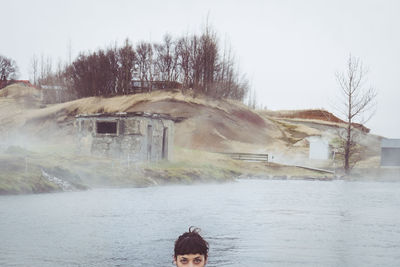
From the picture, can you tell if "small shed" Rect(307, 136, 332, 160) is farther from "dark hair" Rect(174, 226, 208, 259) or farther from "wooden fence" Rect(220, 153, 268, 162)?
"dark hair" Rect(174, 226, 208, 259)

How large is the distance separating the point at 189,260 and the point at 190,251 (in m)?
0.06

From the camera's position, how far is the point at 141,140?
23500mm

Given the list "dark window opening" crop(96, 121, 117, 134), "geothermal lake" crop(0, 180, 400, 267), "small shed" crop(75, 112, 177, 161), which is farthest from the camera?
"dark window opening" crop(96, 121, 117, 134)

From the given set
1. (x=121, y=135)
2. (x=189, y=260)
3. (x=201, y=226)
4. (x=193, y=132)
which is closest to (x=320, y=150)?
(x=193, y=132)

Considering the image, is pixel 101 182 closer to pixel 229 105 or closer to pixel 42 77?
pixel 229 105

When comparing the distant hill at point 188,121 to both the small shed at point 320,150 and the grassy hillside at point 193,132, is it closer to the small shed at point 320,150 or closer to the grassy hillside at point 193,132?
the grassy hillside at point 193,132

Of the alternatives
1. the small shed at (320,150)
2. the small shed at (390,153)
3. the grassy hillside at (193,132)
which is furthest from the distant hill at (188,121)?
the small shed at (390,153)

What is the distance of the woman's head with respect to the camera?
3.11 metres

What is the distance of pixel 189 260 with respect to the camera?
3133 mm

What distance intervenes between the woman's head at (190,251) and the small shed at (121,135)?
20.4 m

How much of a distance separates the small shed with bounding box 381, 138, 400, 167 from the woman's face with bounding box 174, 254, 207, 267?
108 feet

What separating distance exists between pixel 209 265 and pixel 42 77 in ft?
144

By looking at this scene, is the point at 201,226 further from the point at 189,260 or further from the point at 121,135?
the point at 121,135

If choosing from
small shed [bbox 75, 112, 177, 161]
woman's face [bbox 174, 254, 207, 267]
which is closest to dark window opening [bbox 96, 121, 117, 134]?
small shed [bbox 75, 112, 177, 161]
